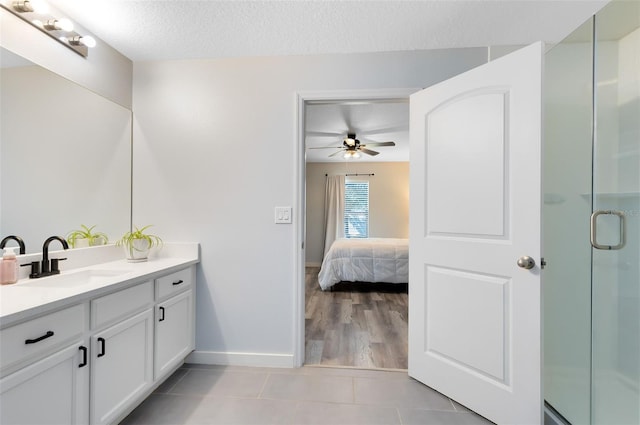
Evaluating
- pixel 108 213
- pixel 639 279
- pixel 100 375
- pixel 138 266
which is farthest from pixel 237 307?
pixel 639 279

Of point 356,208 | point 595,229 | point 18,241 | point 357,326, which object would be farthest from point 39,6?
point 356,208

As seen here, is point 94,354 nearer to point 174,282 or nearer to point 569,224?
point 174,282

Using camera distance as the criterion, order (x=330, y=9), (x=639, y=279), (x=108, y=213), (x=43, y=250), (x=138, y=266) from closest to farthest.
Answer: (x=639, y=279)
(x=43, y=250)
(x=330, y=9)
(x=138, y=266)
(x=108, y=213)

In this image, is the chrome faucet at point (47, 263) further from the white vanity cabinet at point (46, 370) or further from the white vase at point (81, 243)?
the white vanity cabinet at point (46, 370)

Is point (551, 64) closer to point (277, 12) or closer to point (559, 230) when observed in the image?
point (559, 230)

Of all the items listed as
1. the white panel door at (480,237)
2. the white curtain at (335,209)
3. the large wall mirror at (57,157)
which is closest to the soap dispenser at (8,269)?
the large wall mirror at (57,157)

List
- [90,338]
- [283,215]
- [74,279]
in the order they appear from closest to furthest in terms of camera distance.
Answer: [90,338]
[74,279]
[283,215]

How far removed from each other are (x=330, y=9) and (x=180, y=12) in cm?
86

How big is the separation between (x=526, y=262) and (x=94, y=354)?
2039mm

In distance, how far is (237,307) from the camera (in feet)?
6.97

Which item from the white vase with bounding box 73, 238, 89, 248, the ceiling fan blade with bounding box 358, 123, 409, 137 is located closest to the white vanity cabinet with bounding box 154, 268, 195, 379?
the white vase with bounding box 73, 238, 89, 248

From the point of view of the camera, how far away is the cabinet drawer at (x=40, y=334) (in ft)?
3.12

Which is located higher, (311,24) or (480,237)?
(311,24)

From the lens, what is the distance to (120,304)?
→ 56.2 inches
